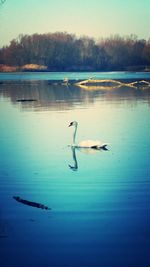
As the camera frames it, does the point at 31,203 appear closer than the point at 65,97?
Yes

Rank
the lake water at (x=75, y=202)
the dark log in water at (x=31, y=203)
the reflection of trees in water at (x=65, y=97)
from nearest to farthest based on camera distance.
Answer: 1. the lake water at (x=75, y=202)
2. the dark log in water at (x=31, y=203)
3. the reflection of trees in water at (x=65, y=97)

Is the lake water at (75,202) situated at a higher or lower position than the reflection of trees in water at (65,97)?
higher

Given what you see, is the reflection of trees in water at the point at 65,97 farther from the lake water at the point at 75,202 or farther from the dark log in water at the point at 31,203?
the dark log in water at the point at 31,203

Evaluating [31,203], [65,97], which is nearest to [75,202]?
[31,203]

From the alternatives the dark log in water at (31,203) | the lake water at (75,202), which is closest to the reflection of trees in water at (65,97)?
the lake water at (75,202)

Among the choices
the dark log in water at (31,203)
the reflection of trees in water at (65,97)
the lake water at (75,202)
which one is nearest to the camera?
the lake water at (75,202)

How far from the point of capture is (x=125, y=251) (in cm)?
480

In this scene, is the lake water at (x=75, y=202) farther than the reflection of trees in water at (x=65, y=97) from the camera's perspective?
No

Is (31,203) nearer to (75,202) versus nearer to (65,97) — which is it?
(75,202)

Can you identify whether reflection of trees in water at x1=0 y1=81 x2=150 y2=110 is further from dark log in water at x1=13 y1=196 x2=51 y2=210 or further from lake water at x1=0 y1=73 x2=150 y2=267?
dark log in water at x1=13 y1=196 x2=51 y2=210

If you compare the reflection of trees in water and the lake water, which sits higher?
the lake water

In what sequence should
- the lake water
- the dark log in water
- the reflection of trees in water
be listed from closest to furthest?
1. the lake water
2. the dark log in water
3. the reflection of trees in water

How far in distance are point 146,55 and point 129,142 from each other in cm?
7064

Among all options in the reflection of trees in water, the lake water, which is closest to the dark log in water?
the lake water
